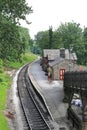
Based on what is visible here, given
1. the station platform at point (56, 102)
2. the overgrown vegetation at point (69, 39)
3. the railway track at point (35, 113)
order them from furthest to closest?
the overgrown vegetation at point (69, 39), the station platform at point (56, 102), the railway track at point (35, 113)

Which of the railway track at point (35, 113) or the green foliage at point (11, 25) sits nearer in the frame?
the railway track at point (35, 113)

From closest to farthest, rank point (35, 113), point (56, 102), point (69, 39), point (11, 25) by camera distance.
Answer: point (11, 25), point (35, 113), point (56, 102), point (69, 39)

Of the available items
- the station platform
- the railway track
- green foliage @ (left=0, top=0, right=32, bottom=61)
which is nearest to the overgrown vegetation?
the station platform

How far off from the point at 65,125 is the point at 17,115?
6.68 metres

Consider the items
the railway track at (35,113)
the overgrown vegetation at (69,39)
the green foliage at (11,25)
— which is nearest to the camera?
the railway track at (35,113)

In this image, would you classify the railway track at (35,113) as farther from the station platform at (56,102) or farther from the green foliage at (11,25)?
the green foliage at (11,25)

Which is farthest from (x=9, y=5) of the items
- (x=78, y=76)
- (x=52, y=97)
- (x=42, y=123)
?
(x=52, y=97)

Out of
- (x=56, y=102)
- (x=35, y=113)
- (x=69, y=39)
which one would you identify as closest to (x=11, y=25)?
(x=35, y=113)

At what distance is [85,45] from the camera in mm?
122125

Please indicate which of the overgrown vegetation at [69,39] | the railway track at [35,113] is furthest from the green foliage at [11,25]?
the overgrown vegetation at [69,39]

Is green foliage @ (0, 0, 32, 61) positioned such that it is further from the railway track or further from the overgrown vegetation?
the overgrown vegetation

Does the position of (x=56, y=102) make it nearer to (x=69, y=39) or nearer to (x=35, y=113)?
(x=35, y=113)

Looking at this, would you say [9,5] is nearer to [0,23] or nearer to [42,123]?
[0,23]

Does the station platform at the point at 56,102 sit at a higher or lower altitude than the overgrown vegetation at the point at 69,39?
lower
